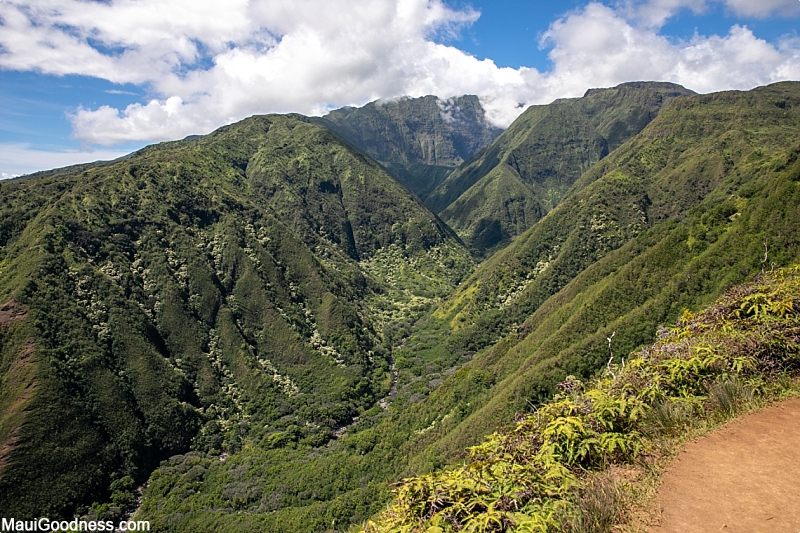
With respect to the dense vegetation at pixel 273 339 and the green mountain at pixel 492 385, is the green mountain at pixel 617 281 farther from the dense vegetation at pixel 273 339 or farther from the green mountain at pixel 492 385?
the dense vegetation at pixel 273 339

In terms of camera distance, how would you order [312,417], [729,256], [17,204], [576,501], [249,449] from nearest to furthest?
[576,501] < [729,256] < [249,449] < [312,417] < [17,204]

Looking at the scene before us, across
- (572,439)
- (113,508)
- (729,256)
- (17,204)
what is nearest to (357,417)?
(113,508)

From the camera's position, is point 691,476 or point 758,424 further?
point 758,424

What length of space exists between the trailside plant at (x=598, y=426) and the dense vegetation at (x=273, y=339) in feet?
1.58

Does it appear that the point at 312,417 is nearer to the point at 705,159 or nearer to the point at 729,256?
the point at 729,256

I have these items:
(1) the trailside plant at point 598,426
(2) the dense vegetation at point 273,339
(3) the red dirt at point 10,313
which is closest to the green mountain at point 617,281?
(2) the dense vegetation at point 273,339

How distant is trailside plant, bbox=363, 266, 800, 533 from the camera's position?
29.0ft

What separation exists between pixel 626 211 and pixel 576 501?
673 feet

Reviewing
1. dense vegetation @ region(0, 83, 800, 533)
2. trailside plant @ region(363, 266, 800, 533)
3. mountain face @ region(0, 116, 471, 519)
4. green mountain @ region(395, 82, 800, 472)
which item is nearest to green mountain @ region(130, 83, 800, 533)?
green mountain @ region(395, 82, 800, 472)

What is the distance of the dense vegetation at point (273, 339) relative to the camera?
84.4 metres

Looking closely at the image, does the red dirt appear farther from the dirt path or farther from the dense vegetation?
the dirt path

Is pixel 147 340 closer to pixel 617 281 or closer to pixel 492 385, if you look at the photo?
pixel 492 385

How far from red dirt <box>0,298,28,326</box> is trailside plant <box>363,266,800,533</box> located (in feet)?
468

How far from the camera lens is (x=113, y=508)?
93.6 meters
